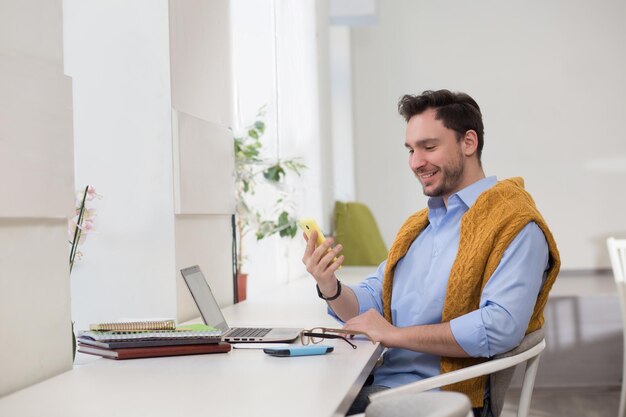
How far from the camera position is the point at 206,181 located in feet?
9.01

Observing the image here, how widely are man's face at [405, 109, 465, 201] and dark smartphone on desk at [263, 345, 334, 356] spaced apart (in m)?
0.57

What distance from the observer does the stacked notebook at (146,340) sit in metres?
1.81

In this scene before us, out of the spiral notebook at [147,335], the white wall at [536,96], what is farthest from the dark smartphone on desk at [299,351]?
the white wall at [536,96]

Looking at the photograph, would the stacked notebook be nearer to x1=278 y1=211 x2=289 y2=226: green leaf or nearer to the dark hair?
the dark hair

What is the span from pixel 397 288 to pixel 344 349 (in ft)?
1.24

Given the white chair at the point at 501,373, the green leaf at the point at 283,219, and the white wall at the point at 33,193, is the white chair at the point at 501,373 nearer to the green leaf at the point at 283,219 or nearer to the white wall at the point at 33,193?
the white wall at the point at 33,193

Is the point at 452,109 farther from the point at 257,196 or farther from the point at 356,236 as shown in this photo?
the point at 356,236

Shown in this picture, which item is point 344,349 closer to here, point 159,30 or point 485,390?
point 485,390

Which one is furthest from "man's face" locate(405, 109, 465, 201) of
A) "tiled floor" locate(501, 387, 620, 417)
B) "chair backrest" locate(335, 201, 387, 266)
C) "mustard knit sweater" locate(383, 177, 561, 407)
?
"chair backrest" locate(335, 201, 387, 266)

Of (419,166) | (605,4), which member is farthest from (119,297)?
(605,4)

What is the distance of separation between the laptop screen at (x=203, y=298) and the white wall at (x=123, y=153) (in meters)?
0.29

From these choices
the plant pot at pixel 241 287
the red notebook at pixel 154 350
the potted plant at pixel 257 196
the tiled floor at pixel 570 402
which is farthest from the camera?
the tiled floor at pixel 570 402

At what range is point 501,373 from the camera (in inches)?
77.9

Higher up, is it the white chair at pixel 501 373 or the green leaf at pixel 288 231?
the green leaf at pixel 288 231
